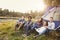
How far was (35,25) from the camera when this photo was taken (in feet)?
6.28

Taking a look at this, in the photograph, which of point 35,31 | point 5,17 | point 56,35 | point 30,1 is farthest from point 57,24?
point 5,17

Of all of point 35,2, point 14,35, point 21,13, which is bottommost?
point 14,35

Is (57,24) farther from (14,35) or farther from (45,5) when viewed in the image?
(14,35)

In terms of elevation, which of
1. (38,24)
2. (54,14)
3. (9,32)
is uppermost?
(54,14)

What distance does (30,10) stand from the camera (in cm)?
195

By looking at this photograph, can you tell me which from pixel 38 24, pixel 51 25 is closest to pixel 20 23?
pixel 38 24

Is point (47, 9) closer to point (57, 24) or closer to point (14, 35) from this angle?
point (57, 24)

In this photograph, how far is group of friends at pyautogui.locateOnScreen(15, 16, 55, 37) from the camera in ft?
6.18

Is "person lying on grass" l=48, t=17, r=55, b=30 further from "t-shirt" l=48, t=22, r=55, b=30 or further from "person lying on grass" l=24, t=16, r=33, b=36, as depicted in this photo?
"person lying on grass" l=24, t=16, r=33, b=36

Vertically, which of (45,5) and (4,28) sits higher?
(45,5)

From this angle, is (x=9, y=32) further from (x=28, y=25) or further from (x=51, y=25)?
(x=51, y=25)

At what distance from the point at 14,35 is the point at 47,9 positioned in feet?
1.66

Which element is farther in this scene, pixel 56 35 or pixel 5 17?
pixel 5 17

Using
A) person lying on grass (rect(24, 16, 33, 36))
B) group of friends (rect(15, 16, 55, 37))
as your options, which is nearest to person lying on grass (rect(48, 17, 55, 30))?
group of friends (rect(15, 16, 55, 37))
